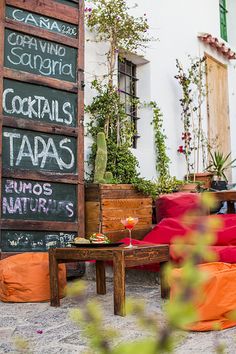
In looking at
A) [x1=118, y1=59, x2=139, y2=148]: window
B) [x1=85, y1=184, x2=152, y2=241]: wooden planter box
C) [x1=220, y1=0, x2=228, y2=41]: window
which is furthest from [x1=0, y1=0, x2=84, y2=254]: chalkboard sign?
[x1=220, y1=0, x2=228, y2=41]: window

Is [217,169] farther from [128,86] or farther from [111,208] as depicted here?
[111,208]

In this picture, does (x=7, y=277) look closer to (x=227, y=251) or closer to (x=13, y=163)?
(x=13, y=163)

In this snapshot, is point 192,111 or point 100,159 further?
point 192,111

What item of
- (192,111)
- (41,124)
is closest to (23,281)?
(41,124)

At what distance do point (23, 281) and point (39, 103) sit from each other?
1683 millimetres

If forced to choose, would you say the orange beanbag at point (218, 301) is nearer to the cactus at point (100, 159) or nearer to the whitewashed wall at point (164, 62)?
the cactus at point (100, 159)

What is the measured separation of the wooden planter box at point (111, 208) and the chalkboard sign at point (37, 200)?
0.56ft

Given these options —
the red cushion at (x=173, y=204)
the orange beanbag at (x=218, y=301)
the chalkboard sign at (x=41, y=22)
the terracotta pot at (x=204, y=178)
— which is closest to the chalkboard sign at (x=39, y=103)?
the chalkboard sign at (x=41, y=22)

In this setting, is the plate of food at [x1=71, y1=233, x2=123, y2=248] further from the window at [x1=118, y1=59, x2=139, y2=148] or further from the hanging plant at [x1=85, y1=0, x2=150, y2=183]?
the window at [x1=118, y1=59, x2=139, y2=148]

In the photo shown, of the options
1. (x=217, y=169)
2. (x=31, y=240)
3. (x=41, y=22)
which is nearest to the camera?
(x=31, y=240)

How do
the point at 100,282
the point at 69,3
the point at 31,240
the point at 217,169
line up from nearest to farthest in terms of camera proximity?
the point at 100,282, the point at 31,240, the point at 69,3, the point at 217,169

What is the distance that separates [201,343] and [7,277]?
174 cm

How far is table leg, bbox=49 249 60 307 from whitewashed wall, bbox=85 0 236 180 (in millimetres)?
2476

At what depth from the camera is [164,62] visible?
7141 millimetres
